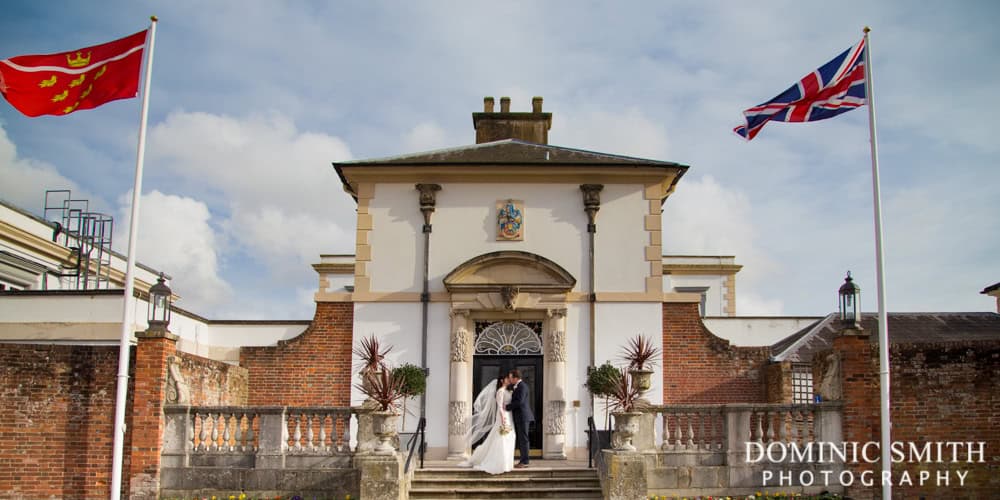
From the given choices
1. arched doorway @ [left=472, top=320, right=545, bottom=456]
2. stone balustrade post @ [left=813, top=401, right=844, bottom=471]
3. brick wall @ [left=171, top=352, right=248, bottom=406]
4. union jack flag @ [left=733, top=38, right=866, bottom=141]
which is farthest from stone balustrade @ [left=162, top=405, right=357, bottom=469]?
union jack flag @ [left=733, top=38, right=866, bottom=141]

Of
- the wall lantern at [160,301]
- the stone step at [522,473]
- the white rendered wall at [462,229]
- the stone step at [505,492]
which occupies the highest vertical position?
the white rendered wall at [462,229]

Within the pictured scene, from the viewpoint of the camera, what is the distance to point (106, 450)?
14.9m

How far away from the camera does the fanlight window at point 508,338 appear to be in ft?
61.6

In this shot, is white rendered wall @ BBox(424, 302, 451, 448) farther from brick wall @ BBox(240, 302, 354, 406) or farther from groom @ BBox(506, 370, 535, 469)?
groom @ BBox(506, 370, 535, 469)

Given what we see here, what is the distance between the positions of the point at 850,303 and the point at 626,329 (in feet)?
14.7

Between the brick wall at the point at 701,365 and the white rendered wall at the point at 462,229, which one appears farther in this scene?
the white rendered wall at the point at 462,229

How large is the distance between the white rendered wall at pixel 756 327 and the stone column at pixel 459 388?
10.0 metres

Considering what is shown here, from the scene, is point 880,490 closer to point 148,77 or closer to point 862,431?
point 862,431

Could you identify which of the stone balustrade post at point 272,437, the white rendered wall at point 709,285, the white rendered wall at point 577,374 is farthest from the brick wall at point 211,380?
the white rendered wall at point 709,285

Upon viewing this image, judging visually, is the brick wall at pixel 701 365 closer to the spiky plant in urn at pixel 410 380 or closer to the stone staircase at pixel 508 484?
the stone staircase at pixel 508 484

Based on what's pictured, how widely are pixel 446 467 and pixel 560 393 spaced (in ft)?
9.81

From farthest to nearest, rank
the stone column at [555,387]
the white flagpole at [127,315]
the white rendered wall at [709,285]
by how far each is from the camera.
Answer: the white rendered wall at [709,285]
the stone column at [555,387]
the white flagpole at [127,315]

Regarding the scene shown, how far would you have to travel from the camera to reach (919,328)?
2283cm

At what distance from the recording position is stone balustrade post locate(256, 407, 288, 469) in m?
14.9
